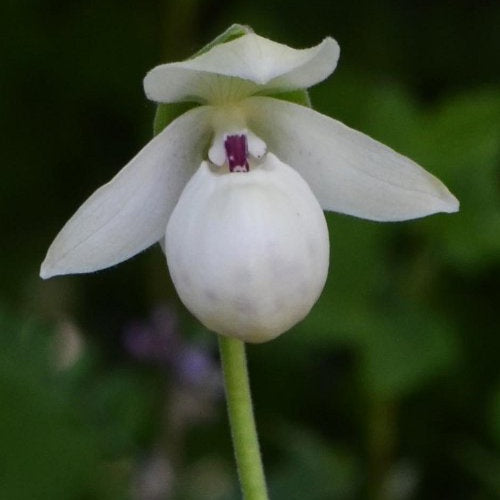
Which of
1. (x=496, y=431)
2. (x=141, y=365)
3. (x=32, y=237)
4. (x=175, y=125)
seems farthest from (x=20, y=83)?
(x=175, y=125)

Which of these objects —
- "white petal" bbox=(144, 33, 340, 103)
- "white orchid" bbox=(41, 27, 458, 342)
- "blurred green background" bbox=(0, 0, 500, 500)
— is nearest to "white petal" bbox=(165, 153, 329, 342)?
"white orchid" bbox=(41, 27, 458, 342)

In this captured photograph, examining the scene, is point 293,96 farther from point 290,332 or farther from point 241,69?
point 290,332

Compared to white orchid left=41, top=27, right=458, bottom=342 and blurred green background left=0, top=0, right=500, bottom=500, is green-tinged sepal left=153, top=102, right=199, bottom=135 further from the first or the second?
blurred green background left=0, top=0, right=500, bottom=500

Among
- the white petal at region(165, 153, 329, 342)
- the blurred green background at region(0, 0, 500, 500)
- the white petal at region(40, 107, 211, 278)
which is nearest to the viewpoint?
the white petal at region(165, 153, 329, 342)

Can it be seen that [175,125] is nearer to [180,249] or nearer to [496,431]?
[180,249]

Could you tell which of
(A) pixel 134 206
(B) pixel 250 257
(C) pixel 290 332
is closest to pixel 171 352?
(C) pixel 290 332

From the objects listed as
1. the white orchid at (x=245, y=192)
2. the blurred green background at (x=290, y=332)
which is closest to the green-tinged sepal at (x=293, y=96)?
the white orchid at (x=245, y=192)
